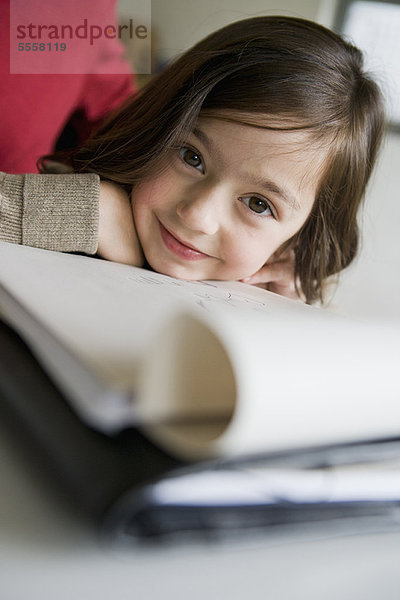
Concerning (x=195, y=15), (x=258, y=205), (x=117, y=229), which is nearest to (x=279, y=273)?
(x=258, y=205)

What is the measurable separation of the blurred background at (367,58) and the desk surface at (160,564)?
0.70 metres

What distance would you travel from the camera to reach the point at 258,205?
63 cm

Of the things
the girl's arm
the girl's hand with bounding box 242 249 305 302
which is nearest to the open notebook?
the girl's arm

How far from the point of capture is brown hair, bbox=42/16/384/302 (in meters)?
0.59

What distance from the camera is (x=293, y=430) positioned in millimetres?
180

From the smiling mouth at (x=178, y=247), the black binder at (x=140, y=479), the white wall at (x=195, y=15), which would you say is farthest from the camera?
the white wall at (x=195, y=15)

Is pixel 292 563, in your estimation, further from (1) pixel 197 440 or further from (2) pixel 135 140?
(2) pixel 135 140

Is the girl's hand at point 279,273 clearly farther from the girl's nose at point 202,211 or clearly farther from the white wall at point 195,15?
the white wall at point 195,15

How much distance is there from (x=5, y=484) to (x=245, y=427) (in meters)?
0.10

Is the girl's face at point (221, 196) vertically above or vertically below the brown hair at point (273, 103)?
below

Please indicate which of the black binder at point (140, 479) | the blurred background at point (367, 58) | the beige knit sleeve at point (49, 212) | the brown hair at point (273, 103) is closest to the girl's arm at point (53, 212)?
the beige knit sleeve at point (49, 212)

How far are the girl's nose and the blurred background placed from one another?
1.25ft

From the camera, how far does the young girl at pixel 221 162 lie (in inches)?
21.4

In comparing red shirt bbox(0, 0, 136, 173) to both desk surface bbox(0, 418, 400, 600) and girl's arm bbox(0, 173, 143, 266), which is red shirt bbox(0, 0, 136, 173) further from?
desk surface bbox(0, 418, 400, 600)
